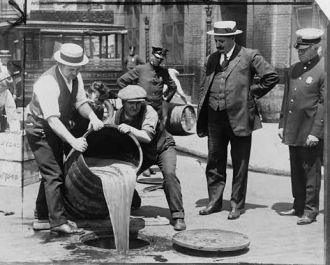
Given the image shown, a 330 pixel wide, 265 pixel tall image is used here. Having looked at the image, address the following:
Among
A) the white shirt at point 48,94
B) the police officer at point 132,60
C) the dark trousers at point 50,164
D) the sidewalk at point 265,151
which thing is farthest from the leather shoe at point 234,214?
the police officer at point 132,60

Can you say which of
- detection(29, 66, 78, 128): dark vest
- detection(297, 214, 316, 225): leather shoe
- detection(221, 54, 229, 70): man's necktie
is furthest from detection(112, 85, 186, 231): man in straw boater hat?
detection(297, 214, 316, 225): leather shoe

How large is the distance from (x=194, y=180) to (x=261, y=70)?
2408 mm

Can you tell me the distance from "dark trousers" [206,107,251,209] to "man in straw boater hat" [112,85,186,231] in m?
0.59

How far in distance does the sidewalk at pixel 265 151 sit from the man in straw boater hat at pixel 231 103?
2.17 m

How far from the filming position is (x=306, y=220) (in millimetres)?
6191

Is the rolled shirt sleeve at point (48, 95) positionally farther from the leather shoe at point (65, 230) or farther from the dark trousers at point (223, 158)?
the dark trousers at point (223, 158)

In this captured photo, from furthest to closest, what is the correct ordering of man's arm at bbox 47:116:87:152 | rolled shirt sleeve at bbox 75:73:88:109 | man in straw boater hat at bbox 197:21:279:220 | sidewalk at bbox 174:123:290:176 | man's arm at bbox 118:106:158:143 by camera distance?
sidewalk at bbox 174:123:290:176, man in straw boater hat at bbox 197:21:279:220, rolled shirt sleeve at bbox 75:73:88:109, man's arm at bbox 118:106:158:143, man's arm at bbox 47:116:87:152

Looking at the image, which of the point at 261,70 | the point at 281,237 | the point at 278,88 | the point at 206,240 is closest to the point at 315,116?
the point at 261,70

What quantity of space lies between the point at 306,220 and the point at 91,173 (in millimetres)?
2180

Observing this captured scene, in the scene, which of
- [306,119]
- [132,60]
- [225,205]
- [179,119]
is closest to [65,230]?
[225,205]

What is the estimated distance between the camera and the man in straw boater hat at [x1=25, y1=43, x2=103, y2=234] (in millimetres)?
5688

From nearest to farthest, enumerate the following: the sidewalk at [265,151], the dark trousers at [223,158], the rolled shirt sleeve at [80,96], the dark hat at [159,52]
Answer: the rolled shirt sleeve at [80,96] < the dark trousers at [223,158] < the dark hat at [159,52] < the sidewalk at [265,151]

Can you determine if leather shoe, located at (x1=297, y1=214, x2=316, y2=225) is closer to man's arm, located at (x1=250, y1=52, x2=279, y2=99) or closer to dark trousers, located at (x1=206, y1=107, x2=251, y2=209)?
dark trousers, located at (x1=206, y1=107, x2=251, y2=209)

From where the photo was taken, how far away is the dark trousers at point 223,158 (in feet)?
21.4
